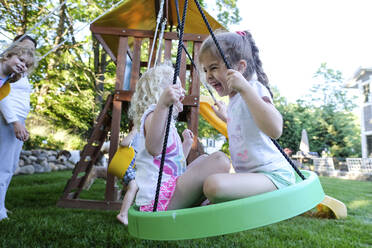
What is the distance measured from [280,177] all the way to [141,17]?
396 cm

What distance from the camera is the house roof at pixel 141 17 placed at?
4129 mm

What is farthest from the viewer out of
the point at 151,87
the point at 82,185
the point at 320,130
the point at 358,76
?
the point at 320,130

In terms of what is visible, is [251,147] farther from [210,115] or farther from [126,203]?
[210,115]

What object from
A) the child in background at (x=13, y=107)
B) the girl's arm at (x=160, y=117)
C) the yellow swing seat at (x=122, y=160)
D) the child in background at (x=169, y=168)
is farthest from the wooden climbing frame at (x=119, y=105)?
the girl's arm at (x=160, y=117)

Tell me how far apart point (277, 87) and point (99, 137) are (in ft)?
129

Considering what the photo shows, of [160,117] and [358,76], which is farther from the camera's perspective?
[358,76]

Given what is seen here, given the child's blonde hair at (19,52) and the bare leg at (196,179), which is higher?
the child's blonde hair at (19,52)

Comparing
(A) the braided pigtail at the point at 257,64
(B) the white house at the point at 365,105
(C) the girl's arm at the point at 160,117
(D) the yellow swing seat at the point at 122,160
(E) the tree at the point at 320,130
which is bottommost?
(E) the tree at the point at 320,130

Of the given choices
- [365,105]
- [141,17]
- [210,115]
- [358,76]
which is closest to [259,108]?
[141,17]

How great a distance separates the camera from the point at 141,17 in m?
4.55

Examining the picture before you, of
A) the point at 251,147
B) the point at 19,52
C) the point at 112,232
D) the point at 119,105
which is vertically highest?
the point at 19,52

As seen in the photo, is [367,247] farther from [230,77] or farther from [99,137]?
[99,137]

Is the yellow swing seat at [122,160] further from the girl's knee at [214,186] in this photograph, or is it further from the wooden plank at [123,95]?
the girl's knee at [214,186]

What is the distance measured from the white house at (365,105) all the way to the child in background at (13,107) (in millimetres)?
17196
